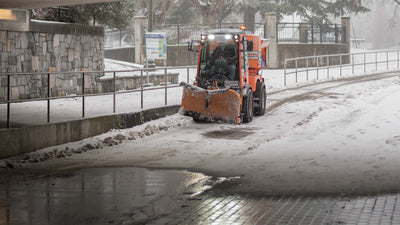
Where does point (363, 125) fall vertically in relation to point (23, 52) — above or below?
below

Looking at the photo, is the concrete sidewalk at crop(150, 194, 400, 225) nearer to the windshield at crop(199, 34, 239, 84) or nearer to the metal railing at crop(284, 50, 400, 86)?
the windshield at crop(199, 34, 239, 84)

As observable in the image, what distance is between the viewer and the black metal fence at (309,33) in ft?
133

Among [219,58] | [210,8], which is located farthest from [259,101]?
[210,8]

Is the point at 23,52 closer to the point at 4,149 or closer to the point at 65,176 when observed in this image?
the point at 4,149

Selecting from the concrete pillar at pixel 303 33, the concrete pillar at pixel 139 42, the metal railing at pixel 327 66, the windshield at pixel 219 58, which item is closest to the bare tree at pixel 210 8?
the concrete pillar at pixel 303 33

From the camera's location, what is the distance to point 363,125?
17.0 m

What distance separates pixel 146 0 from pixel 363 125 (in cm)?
2998

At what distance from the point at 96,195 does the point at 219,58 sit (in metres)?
10.00

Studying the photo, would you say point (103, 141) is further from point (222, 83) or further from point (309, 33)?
point (309, 33)

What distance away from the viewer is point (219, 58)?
61.1ft

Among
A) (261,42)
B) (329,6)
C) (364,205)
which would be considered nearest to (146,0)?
(329,6)

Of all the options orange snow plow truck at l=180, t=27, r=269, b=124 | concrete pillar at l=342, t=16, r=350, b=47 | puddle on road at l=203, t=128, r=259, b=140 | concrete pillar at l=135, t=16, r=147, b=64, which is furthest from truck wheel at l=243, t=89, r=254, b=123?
concrete pillar at l=342, t=16, r=350, b=47

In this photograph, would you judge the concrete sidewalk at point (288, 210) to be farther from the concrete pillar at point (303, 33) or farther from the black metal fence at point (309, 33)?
the concrete pillar at point (303, 33)

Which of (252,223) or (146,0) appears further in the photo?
(146,0)
